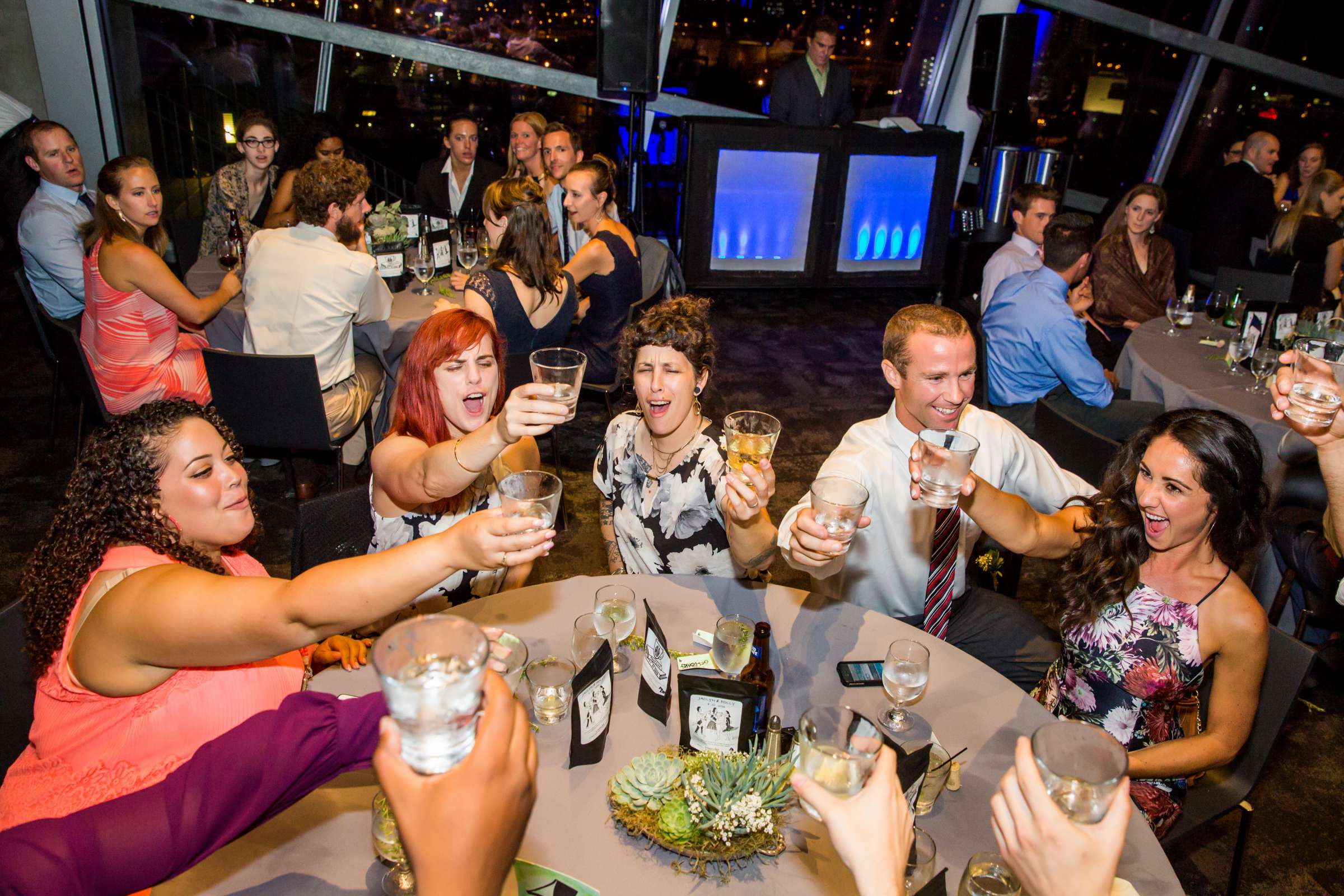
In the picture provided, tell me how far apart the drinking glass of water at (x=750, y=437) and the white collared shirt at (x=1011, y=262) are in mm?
3559

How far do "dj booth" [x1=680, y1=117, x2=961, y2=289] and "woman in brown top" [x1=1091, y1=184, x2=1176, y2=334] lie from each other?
9.17 ft

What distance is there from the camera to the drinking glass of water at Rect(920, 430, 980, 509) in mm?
1934

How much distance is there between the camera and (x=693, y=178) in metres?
7.73

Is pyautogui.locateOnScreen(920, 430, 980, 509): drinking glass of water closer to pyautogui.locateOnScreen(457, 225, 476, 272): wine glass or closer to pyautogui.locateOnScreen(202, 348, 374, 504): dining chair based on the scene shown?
pyautogui.locateOnScreen(202, 348, 374, 504): dining chair

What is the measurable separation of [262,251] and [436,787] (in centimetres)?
366

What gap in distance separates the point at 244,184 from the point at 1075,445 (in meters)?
5.07

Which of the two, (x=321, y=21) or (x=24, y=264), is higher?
(x=321, y=21)

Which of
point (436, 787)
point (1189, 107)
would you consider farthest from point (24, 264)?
point (1189, 107)

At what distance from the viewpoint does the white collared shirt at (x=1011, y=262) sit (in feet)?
17.3

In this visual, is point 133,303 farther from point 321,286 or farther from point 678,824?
point 678,824

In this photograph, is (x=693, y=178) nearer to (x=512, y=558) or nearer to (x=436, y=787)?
(x=512, y=558)

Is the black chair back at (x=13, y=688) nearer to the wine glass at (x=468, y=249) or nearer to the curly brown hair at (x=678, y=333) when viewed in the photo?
the curly brown hair at (x=678, y=333)

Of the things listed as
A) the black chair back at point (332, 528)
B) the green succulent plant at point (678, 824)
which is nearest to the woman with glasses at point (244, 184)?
the black chair back at point (332, 528)

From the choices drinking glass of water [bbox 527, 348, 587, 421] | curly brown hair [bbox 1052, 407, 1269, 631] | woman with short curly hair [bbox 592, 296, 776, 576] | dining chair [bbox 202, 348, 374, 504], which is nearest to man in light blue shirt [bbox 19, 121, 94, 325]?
dining chair [bbox 202, 348, 374, 504]
